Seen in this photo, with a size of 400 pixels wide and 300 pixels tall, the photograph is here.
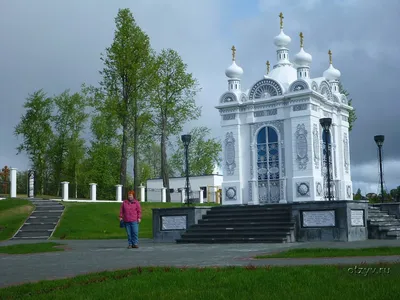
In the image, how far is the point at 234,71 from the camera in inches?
1054

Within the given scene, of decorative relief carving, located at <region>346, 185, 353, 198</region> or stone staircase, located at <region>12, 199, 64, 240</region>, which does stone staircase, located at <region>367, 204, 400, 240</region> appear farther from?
stone staircase, located at <region>12, 199, 64, 240</region>

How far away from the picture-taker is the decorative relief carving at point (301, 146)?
23.8m

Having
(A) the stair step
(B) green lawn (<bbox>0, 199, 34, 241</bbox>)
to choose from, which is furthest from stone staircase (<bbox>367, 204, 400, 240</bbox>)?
(B) green lawn (<bbox>0, 199, 34, 241</bbox>)

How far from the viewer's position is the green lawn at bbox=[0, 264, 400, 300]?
6.72 meters

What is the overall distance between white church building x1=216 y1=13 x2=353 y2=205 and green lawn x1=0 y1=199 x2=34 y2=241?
10.5m

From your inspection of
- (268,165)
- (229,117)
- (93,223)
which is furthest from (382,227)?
(93,223)

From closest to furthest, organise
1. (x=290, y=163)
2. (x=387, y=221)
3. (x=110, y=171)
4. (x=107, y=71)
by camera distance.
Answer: (x=387, y=221) < (x=290, y=163) < (x=107, y=71) < (x=110, y=171)

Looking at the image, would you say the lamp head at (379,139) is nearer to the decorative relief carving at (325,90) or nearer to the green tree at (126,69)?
the decorative relief carving at (325,90)

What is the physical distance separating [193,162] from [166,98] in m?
30.3

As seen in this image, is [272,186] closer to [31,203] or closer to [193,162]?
[31,203]

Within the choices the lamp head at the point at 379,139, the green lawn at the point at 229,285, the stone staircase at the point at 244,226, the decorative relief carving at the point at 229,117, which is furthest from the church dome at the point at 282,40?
the green lawn at the point at 229,285

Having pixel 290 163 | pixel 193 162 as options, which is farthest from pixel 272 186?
pixel 193 162

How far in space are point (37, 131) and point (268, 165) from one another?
122 ft

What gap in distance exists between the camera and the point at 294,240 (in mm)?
19719
